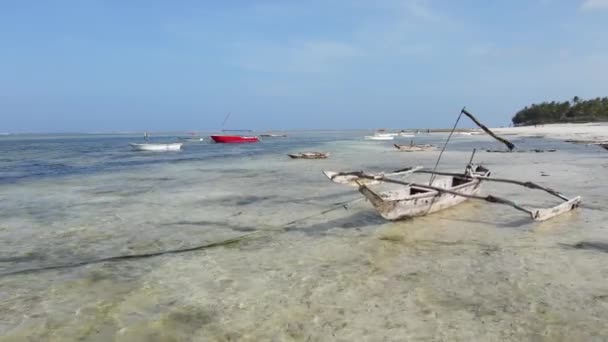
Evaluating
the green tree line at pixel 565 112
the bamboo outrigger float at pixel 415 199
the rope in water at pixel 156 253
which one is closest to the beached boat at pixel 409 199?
the bamboo outrigger float at pixel 415 199

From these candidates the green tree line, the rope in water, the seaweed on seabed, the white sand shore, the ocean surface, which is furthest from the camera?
the green tree line

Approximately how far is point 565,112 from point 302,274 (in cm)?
10714

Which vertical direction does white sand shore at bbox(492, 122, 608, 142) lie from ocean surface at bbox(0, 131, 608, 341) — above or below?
above

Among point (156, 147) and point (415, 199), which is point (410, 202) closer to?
point (415, 199)

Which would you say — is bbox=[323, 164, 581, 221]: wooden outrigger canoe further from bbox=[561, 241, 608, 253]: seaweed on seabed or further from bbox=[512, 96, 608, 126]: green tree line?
bbox=[512, 96, 608, 126]: green tree line

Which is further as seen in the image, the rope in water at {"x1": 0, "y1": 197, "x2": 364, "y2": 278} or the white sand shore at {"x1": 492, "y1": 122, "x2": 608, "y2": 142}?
the white sand shore at {"x1": 492, "y1": 122, "x2": 608, "y2": 142}

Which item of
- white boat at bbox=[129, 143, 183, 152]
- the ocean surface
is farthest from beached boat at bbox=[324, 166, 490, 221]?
white boat at bbox=[129, 143, 183, 152]

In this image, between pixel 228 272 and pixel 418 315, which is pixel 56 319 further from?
pixel 418 315

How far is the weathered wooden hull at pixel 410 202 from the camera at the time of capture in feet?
26.5

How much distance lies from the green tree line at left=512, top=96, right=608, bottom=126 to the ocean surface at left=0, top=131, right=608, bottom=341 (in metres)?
87.6

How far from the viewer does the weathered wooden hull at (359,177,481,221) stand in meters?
8.08

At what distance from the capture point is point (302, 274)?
6.31m

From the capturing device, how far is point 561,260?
6688mm

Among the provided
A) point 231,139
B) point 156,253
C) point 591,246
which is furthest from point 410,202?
point 231,139
